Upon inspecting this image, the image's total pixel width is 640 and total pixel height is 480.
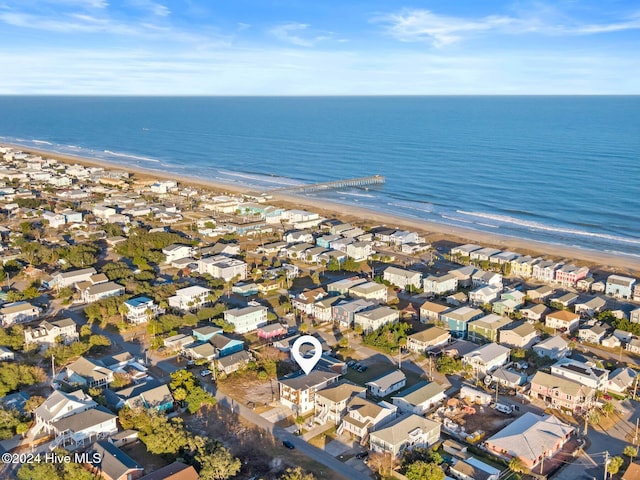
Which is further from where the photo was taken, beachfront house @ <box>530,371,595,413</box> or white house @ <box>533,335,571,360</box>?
white house @ <box>533,335,571,360</box>

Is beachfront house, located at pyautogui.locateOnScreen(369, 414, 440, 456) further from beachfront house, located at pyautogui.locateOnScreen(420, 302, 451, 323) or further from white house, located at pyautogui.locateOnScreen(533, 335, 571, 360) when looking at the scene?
beachfront house, located at pyautogui.locateOnScreen(420, 302, 451, 323)

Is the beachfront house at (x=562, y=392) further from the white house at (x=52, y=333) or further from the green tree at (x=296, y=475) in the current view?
the white house at (x=52, y=333)

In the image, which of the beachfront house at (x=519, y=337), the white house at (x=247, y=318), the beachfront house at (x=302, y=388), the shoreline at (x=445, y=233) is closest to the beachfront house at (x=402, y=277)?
the beachfront house at (x=519, y=337)

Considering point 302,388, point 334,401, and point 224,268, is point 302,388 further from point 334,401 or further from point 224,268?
point 224,268

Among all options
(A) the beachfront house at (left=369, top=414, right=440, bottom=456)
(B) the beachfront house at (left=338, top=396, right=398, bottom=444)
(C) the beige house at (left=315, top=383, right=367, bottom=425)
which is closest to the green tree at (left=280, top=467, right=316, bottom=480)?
(A) the beachfront house at (left=369, top=414, right=440, bottom=456)

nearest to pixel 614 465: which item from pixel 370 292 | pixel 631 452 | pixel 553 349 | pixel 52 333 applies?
pixel 631 452

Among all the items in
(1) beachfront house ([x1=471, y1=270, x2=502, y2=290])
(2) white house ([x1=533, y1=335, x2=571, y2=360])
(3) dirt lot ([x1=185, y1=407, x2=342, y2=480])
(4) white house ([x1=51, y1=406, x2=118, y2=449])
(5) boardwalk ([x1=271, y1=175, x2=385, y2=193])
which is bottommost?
A: (3) dirt lot ([x1=185, y1=407, x2=342, y2=480])
